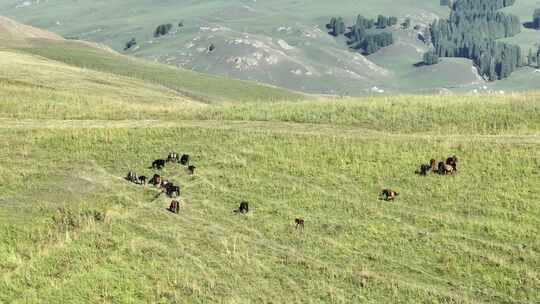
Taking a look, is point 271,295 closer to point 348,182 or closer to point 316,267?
point 316,267

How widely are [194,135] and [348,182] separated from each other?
14891 millimetres

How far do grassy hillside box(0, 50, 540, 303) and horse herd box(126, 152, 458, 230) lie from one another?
61 cm

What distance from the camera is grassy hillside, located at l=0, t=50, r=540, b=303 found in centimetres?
3391

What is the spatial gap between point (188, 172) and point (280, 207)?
8.56 meters

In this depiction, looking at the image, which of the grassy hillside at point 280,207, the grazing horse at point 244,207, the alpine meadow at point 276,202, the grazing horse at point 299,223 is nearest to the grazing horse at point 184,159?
the alpine meadow at point 276,202

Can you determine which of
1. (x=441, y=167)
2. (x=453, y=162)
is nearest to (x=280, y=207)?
(x=441, y=167)

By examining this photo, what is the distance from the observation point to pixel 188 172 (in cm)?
4662

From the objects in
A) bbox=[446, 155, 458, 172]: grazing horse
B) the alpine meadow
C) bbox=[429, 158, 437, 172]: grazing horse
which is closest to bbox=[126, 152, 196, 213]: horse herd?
the alpine meadow

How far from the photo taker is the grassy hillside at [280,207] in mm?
33906

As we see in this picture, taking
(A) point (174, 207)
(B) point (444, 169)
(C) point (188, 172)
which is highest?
(B) point (444, 169)

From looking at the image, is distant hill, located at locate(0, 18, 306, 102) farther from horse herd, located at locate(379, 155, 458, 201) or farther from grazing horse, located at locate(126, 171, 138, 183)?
horse herd, located at locate(379, 155, 458, 201)

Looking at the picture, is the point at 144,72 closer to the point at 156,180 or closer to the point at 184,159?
the point at 184,159

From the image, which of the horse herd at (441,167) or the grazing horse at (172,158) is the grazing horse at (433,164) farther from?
the grazing horse at (172,158)

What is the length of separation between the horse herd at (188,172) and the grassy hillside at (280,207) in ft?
2.00
